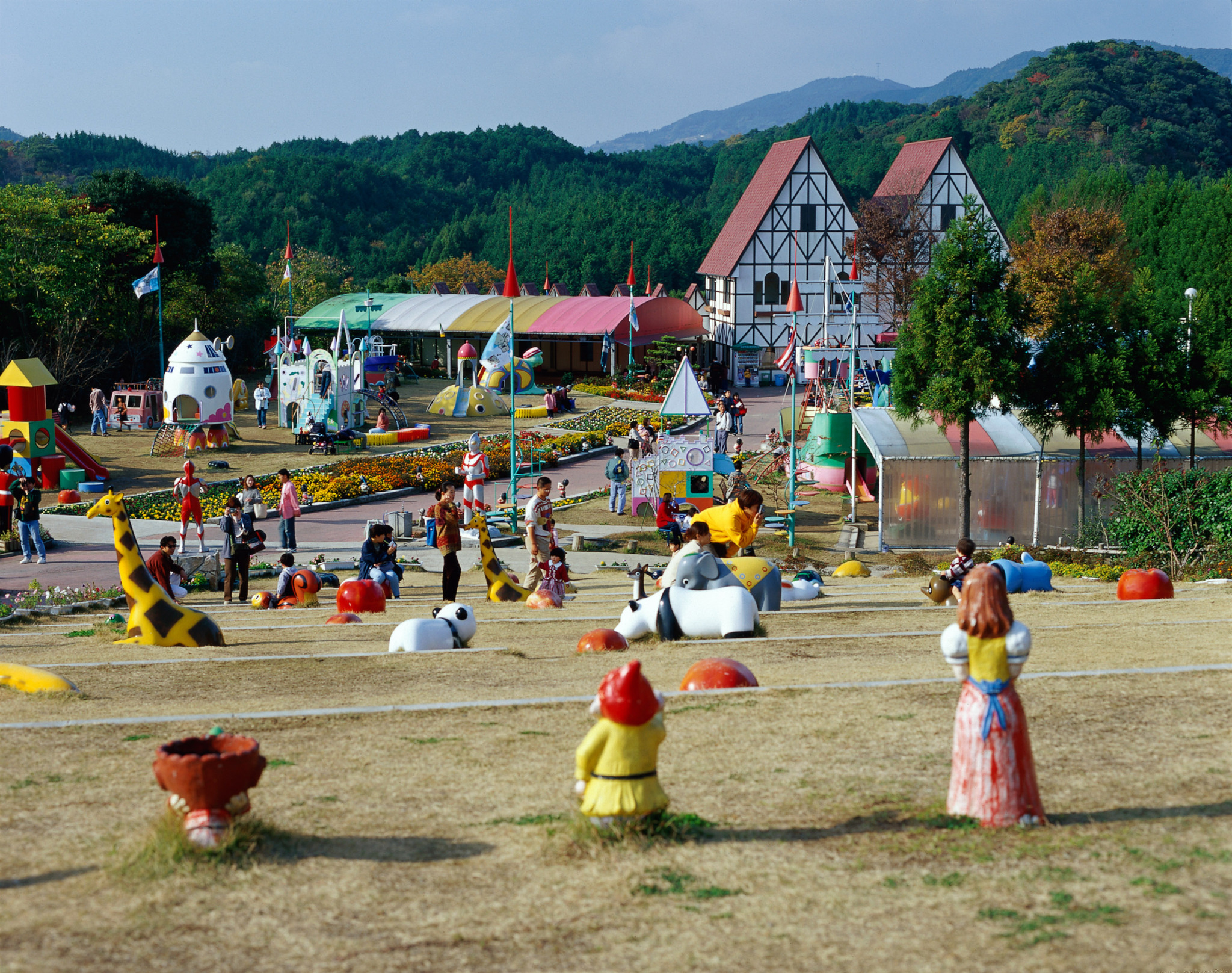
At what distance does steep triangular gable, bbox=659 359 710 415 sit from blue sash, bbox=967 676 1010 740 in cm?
2096

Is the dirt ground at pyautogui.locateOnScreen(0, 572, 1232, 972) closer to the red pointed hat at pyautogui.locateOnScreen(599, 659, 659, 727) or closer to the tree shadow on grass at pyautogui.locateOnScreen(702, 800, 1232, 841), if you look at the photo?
the tree shadow on grass at pyautogui.locateOnScreen(702, 800, 1232, 841)

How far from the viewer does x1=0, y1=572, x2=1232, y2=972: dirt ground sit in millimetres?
5488

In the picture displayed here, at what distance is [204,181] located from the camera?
106m

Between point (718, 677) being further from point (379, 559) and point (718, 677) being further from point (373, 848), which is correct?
point (379, 559)

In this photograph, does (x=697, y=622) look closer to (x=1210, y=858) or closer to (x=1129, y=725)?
(x=1129, y=725)

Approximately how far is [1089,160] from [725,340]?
4286cm

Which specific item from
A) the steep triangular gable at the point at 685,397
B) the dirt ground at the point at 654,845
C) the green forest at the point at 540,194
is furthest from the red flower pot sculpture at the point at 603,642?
the green forest at the point at 540,194

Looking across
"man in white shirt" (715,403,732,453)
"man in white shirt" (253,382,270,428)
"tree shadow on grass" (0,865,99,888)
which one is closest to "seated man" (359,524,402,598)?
"tree shadow on grass" (0,865,99,888)

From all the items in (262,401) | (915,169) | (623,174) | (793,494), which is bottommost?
(793,494)

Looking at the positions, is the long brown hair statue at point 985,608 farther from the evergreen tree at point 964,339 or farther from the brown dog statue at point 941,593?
the evergreen tree at point 964,339

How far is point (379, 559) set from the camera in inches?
687

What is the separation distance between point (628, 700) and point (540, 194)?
122659 mm

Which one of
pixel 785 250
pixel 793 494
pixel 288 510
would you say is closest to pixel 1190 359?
pixel 793 494

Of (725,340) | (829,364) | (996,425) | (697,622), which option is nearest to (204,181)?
(725,340)
